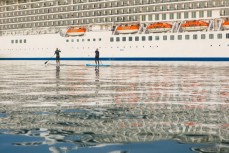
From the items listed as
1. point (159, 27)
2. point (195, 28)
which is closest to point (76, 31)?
point (159, 27)

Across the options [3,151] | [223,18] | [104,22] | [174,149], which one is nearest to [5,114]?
[3,151]

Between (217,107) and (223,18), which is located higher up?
(223,18)

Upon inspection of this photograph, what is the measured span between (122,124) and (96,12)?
54328 mm

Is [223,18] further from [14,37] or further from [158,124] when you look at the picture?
[158,124]

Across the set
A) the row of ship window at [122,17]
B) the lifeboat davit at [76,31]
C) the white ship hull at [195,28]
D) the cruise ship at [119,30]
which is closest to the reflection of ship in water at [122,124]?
the cruise ship at [119,30]

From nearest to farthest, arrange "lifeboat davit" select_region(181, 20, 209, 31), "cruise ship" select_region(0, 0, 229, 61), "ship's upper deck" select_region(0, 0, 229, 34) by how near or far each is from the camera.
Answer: "lifeboat davit" select_region(181, 20, 209, 31)
"cruise ship" select_region(0, 0, 229, 61)
"ship's upper deck" select_region(0, 0, 229, 34)

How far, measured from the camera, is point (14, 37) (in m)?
66.1

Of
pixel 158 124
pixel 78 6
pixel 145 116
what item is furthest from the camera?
pixel 78 6

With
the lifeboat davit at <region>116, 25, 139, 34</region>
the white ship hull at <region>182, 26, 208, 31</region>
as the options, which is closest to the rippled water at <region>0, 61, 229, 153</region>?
the white ship hull at <region>182, 26, 208, 31</region>

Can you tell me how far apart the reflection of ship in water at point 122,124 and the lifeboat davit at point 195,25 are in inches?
1718

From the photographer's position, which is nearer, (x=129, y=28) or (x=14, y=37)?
(x=129, y=28)

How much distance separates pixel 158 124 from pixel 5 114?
2.49 m

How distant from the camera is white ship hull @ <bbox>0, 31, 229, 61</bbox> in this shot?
161 feet

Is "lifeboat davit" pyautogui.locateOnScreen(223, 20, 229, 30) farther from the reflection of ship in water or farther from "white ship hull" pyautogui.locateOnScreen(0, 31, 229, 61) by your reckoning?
the reflection of ship in water
